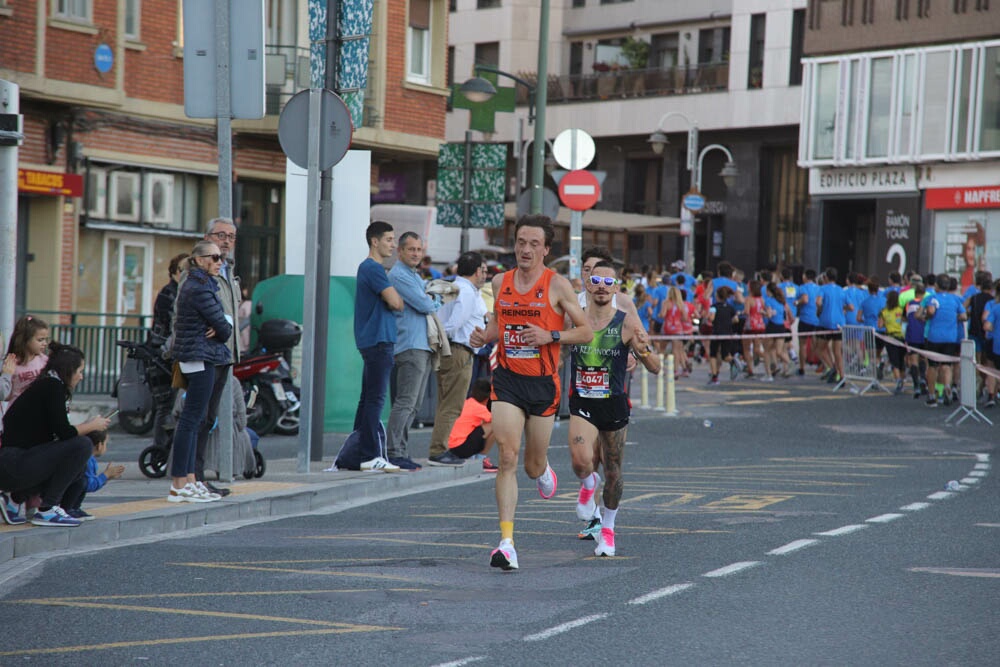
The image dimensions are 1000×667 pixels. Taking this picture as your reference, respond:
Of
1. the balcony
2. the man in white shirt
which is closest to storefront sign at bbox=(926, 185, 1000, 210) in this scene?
the balcony

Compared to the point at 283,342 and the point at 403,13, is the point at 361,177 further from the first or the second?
the point at 403,13

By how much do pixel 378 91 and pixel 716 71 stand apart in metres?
24.9

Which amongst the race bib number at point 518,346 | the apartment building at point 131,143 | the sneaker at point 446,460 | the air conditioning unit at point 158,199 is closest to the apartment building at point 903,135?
the apartment building at point 131,143

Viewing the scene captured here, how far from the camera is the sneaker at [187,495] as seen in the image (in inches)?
432

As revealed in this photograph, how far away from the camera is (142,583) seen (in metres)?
8.22

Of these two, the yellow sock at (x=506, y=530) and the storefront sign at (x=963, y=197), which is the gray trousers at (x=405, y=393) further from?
the storefront sign at (x=963, y=197)

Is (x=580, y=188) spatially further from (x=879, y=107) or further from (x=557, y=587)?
(x=879, y=107)

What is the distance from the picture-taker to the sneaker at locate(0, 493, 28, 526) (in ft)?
31.4

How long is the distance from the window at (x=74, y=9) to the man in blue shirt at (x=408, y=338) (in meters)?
11.9

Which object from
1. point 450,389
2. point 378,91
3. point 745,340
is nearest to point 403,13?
point 378,91

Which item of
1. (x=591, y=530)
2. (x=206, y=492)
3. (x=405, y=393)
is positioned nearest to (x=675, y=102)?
(x=405, y=393)

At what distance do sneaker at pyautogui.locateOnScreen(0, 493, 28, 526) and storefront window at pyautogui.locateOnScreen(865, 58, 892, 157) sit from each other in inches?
1413

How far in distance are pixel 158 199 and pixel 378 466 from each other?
13.8 meters

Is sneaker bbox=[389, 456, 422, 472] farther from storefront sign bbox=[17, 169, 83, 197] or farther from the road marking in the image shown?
storefront sign bbox=[17, 169, 83, 197]
